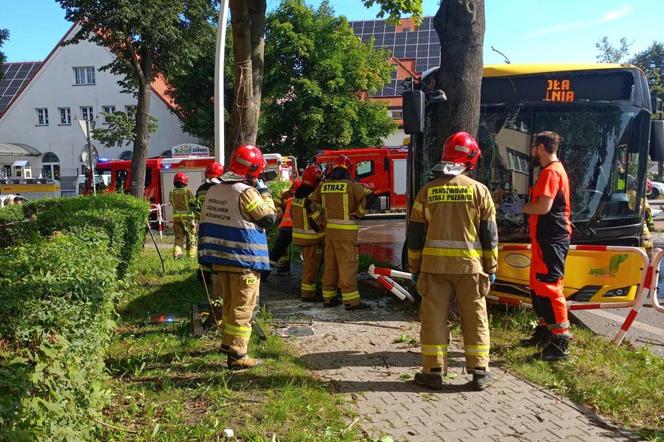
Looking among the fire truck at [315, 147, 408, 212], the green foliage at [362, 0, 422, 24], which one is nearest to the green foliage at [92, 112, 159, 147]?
the fire truck at [315, 147, 408, 212]

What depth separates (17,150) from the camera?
3812cm

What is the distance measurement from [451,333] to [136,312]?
12.0 feet

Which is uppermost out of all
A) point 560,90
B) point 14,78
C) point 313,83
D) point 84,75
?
point 14,78

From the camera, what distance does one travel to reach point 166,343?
5.28m

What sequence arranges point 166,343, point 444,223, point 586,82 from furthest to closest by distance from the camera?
point 586,82, point 166,343, point 444,223

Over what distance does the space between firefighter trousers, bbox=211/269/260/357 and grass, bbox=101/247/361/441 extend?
0.22 meters

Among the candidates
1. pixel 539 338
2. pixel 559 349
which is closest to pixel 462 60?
pixel 539 338

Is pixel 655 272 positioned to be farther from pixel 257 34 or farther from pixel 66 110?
pixel 66 110

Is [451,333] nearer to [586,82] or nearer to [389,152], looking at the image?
[586,82]

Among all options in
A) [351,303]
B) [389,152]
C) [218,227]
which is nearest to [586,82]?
[351,303]

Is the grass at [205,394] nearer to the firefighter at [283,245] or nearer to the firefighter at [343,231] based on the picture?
the firefighter at [343,231]

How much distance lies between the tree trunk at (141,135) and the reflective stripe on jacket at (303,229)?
36.6 ft

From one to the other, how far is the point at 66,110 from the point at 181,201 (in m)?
34.2

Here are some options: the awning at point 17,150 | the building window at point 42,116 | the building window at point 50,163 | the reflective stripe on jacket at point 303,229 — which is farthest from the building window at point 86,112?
the reflective stripe on jacket at point 303,229
